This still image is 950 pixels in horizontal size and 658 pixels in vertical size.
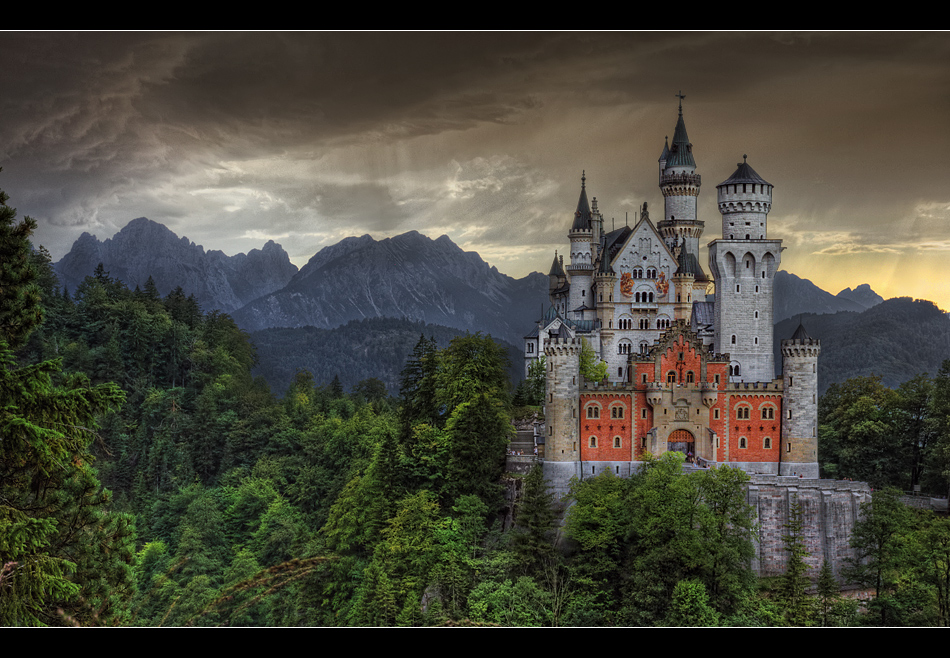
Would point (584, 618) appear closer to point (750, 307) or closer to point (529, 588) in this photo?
point (529, 588)

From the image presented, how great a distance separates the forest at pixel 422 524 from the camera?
17.2 m

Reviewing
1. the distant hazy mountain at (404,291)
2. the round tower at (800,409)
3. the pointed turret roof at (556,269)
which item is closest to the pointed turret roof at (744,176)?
the round tower at (800,409)

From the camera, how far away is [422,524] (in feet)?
117

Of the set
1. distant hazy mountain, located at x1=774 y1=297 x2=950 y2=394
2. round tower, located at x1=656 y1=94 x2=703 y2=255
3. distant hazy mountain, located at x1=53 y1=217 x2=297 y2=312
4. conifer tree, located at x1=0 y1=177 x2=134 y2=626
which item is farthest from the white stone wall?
distant hazy mountain, located at x1=53 y1=217 x2=297 y2=312

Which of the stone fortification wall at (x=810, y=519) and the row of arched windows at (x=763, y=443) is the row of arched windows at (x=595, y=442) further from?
the stone fortification wall at (x=810, y=519)

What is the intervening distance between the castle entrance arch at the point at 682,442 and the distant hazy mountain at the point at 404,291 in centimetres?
6299

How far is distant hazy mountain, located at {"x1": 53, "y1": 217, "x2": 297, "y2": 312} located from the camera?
7312 cm

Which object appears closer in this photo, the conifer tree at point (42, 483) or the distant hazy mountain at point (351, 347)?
the conifer tree at point (42, 483)

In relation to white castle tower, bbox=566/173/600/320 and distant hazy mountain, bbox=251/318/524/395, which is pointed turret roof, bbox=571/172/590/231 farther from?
distant hazy mountain, bbox=251/318/524/395

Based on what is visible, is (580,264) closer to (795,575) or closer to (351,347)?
(795,575)

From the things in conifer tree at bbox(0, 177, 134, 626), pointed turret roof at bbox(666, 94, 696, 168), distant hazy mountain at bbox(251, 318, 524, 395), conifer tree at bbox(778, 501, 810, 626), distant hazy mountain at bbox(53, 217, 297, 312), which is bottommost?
conifer tree at bbox(778, 501, 810, 626)

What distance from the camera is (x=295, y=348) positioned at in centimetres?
14250

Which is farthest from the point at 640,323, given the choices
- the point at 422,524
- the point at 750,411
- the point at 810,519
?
the point at 422,524

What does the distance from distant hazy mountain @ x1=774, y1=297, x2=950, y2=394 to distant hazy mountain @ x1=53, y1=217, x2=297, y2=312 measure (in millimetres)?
60851
